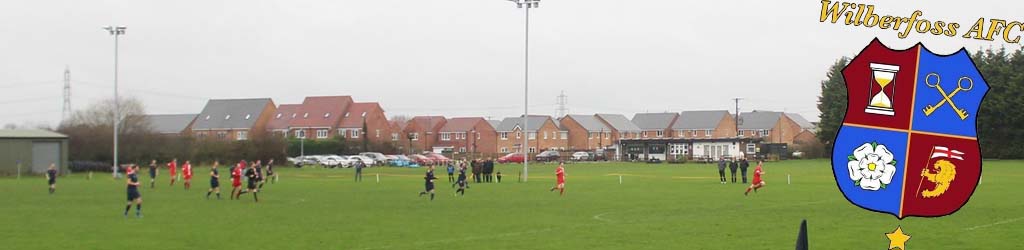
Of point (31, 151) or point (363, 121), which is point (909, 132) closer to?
point (31, 151)

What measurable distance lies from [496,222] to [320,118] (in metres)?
109

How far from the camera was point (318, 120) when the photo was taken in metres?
133

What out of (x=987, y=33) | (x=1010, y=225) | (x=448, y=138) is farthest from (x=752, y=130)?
(x=987, y=33)

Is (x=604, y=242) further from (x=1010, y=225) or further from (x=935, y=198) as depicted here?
(x=935, y=198)

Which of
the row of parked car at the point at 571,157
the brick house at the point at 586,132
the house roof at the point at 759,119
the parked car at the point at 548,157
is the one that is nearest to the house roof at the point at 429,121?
the brick house at the point at 586,132

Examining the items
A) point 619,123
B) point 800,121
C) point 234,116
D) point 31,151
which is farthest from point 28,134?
point 800,121

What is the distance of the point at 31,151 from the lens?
69.6m

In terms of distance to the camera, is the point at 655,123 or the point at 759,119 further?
the point at 655,123

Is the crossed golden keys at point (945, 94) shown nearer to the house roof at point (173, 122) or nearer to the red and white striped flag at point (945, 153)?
the red and white striped flag at point (945, 153)

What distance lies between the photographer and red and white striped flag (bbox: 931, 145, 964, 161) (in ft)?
26.5

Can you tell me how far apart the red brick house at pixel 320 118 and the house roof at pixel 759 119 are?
189 ft

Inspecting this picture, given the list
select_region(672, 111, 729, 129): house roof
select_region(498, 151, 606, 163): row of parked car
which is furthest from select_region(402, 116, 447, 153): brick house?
select_region(672, 111, 729, 129): house roof

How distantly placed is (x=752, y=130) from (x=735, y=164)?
10639 cm

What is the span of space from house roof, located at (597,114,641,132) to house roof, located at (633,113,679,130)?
4.91ft
